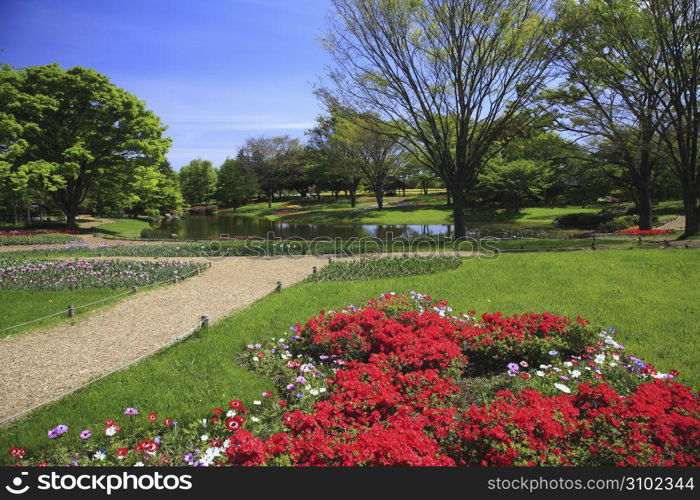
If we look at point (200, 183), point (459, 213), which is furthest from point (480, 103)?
point (200, 183)

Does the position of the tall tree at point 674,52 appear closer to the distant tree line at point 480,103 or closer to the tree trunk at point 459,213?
the distant tree line at point 480,103

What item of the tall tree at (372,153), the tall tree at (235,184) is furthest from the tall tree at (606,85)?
the tall tree at (235,184)

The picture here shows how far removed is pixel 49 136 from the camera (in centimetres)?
2877

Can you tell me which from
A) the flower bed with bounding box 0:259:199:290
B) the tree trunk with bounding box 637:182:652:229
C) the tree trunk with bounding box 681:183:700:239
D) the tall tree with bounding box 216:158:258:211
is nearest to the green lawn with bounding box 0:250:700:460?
the flower bed with bounding box 0:259:199:290

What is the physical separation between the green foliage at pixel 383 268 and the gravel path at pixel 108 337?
3.94ft

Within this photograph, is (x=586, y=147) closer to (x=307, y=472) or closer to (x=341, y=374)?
(x=341, y=374)

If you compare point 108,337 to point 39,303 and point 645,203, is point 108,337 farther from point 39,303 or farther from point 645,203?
point 645,203

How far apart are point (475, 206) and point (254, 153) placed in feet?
118

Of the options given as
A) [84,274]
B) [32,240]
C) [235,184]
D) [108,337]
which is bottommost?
[108,337]

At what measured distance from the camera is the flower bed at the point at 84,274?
36.7 feet

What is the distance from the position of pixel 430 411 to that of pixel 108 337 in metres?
6.46

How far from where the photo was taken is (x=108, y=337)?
745cm

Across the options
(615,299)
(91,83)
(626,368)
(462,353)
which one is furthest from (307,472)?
(91,83)

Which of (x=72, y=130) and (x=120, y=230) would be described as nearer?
(x=72, y=130)
